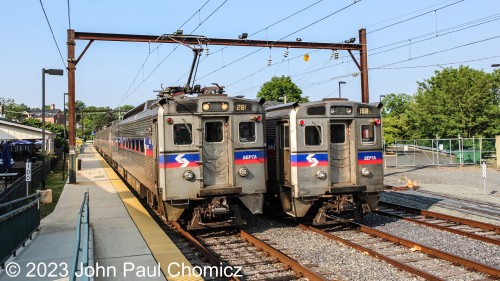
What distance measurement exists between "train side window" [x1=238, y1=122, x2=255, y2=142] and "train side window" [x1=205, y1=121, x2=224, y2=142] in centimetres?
44

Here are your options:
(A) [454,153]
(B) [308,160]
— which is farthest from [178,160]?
(A) [454,153]

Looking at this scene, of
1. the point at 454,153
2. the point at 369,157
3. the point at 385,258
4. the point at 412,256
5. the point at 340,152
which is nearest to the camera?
the point at 385,258

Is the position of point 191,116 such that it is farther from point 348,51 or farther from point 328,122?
point 348,51

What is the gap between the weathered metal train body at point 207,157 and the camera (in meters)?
10.0

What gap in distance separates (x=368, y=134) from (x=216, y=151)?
3.73m

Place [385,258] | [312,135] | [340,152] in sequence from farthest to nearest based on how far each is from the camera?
[340,152] → [312,135] → [385,258]

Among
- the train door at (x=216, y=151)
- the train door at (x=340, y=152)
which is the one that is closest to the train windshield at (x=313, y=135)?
the train door at (x=340, y=152)

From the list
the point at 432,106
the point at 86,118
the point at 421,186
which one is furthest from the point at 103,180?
the point at 86,118

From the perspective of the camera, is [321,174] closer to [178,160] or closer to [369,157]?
[369,157]

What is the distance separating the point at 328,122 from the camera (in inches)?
425

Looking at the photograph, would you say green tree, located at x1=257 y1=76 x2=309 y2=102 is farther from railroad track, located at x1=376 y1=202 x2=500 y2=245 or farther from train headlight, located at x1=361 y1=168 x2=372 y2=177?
train headlight, located at x1=361 y1=168 x2=372 y2=177

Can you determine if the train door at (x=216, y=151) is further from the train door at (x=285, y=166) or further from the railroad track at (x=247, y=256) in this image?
the train door at (x=285, y=166)

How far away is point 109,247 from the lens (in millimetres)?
9109

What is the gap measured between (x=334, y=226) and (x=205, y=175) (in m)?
3.65
